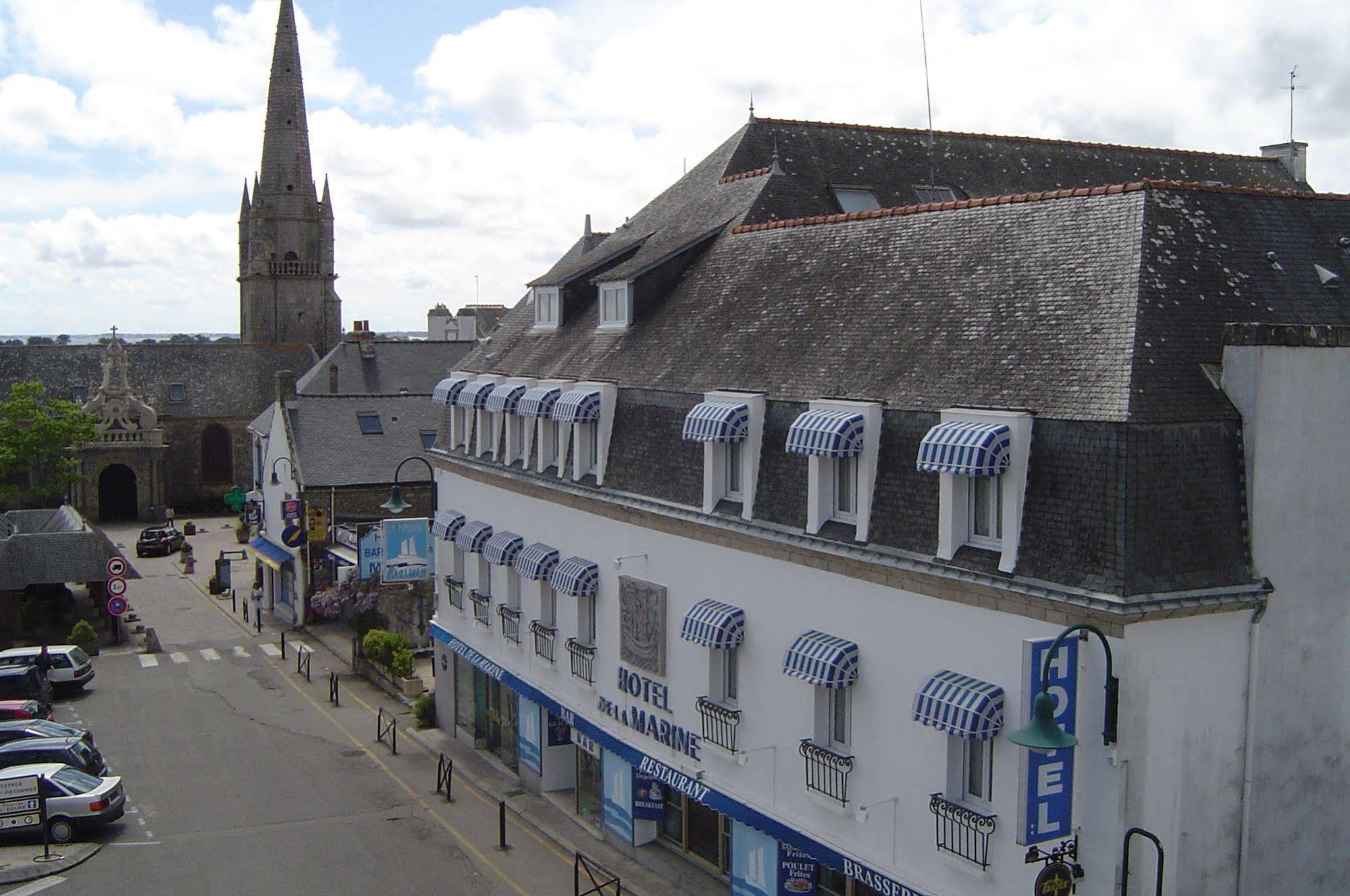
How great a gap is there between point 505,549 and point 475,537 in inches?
73.0

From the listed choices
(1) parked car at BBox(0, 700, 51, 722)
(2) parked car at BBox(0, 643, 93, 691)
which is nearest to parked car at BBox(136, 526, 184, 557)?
Result: (2) parked car at BBox(0, 643, 93, 691)

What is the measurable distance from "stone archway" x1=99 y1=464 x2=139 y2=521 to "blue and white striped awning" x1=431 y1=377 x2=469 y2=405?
5257 cm

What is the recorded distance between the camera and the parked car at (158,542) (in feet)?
213

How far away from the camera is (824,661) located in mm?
17312

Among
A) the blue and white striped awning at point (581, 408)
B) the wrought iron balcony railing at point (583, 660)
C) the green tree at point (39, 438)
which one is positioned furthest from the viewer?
the green tree at point (39, 438)

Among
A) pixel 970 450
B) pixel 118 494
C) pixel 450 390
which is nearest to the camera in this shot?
pixel 970 450

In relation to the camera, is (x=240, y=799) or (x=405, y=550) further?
(x=405, y=550)

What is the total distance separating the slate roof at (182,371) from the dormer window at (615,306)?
206 ft

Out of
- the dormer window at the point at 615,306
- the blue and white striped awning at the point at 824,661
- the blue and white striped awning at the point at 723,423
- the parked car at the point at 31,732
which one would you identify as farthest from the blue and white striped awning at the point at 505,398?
the parked car at the point at 31,732

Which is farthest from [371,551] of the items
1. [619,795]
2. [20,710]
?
[619,795]

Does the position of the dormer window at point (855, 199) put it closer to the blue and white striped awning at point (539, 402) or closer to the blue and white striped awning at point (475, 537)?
the blue and white striped awning at point (539, 402)

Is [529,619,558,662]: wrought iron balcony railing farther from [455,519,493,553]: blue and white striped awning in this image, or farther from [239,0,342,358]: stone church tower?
[239,0,342,358]: stone church tower

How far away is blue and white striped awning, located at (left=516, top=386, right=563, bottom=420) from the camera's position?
2562 cm

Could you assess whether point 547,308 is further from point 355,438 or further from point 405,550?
point 355,438
